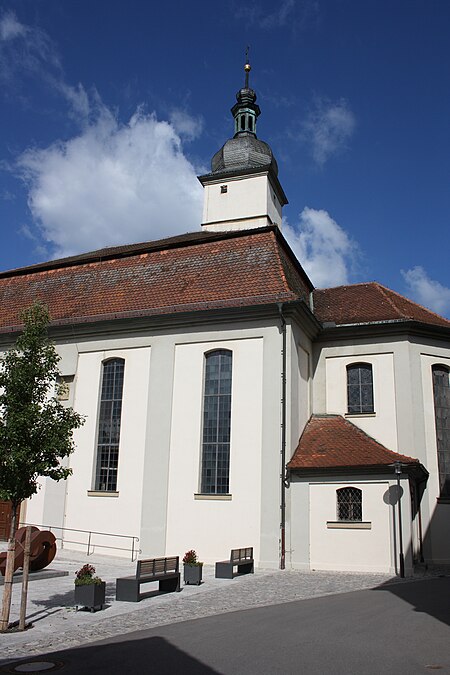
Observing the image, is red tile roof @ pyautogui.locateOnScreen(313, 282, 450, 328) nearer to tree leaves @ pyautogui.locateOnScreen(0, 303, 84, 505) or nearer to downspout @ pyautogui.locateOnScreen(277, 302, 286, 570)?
downspout @ pyautogui.locateOnScreen(277, 302, 286, 570)

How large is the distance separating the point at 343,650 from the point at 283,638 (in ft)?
3.28

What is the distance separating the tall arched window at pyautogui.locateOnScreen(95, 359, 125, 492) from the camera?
20156mm

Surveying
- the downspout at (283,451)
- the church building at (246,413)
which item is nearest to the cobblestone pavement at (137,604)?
the downspout at (283,451)

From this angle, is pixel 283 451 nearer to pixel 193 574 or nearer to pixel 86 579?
pixel 193 574

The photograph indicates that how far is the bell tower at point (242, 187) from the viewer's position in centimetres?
2925

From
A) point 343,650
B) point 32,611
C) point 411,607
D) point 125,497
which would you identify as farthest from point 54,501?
point 343,650

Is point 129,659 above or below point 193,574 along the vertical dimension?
below

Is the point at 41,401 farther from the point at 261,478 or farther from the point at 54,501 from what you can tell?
the point at 54,501

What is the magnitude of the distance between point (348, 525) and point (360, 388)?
5.69 m

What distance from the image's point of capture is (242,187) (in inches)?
1173

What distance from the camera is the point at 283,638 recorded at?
8.54 metres

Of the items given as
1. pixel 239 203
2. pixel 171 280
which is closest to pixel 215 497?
pixel 171 280

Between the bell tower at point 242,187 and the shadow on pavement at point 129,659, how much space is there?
74.7ft

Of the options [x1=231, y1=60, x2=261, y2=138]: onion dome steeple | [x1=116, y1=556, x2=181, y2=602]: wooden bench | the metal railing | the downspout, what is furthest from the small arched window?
[x1=231, y1=60, x2=261, y2=138]: onion dome steeple
